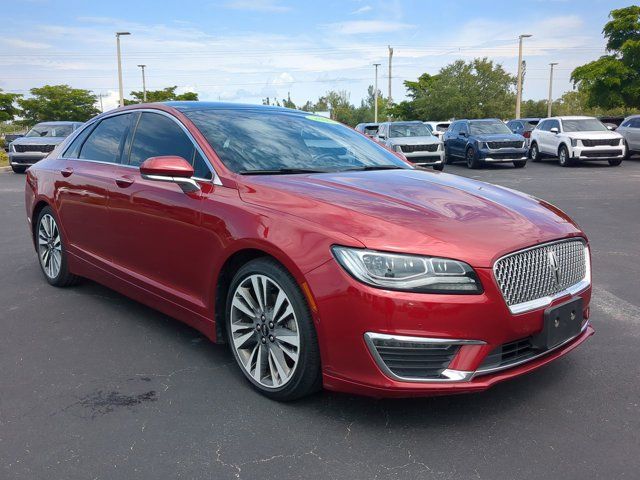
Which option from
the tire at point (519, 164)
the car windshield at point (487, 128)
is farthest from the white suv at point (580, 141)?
the car windshield at point (487, 128)

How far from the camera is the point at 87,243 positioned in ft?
15.9

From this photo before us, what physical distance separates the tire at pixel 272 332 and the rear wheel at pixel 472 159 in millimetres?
18320

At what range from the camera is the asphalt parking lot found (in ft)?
8.68

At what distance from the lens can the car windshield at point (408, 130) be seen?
2044cm

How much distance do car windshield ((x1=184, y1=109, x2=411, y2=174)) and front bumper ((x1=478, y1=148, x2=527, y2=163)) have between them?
54.1 feet

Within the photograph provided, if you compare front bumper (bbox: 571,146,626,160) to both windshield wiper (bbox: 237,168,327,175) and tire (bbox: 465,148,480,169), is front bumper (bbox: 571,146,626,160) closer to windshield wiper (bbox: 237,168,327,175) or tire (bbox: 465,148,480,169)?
tire (bbox: 465,148,480,169)

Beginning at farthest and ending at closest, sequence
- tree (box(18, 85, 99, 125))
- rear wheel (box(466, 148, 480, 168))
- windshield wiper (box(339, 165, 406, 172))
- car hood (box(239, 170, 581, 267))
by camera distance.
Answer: tree (box(18, 85, 99, 125))
rear wheel (box(466, 148, 480, 168))
windshield wiper (box(339, 165, 406, 172))
car hood (box(239, 170, 581, 267))

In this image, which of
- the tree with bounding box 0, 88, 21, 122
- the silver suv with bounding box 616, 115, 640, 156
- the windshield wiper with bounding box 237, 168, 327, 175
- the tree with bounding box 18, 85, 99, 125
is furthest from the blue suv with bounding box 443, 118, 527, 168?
the tree with bounding box 18, 85, 99, 125

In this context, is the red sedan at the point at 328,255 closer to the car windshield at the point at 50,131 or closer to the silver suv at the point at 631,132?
the car windshield at the point at 50,131

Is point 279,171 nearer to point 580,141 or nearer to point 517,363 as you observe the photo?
point 517,363

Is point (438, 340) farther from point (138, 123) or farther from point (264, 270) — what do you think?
point (138, 123)

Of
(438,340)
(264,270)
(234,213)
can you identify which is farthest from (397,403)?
(234,213)

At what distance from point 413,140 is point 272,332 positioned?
17381 mm

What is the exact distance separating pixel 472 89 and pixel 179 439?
187ft
